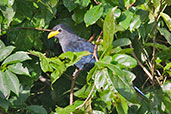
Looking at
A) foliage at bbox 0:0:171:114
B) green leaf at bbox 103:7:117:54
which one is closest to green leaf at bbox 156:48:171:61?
foliage at bbox 0:0:171:114

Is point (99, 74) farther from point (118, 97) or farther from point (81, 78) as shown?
point (81, 78)

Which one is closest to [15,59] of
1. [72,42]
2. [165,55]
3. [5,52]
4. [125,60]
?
[5,52]

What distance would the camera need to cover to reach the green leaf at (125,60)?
197 cm

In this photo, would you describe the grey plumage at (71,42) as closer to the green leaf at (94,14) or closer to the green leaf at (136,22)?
the green leaf at (94,14)

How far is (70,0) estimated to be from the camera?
2.72 meters

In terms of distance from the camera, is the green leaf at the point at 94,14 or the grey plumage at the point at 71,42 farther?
the grey plumage at the point at 71,42

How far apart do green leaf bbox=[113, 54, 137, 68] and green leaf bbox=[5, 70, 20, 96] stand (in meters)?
0.69

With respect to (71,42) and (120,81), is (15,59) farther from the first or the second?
(71,42)

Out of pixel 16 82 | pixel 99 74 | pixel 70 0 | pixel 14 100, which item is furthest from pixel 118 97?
pixel 14 100

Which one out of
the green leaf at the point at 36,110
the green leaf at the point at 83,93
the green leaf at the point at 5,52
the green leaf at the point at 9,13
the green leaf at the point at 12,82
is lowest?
the green leaf at the point at 36,110

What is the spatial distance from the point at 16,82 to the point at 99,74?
0.60 meters

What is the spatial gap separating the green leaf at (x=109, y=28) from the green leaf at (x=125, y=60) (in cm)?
9

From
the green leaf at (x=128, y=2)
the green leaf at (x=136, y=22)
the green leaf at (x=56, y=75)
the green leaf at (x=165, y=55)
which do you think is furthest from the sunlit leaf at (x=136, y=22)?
the green leaf at (x=56, y=75)

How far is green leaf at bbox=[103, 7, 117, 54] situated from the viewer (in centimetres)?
198
